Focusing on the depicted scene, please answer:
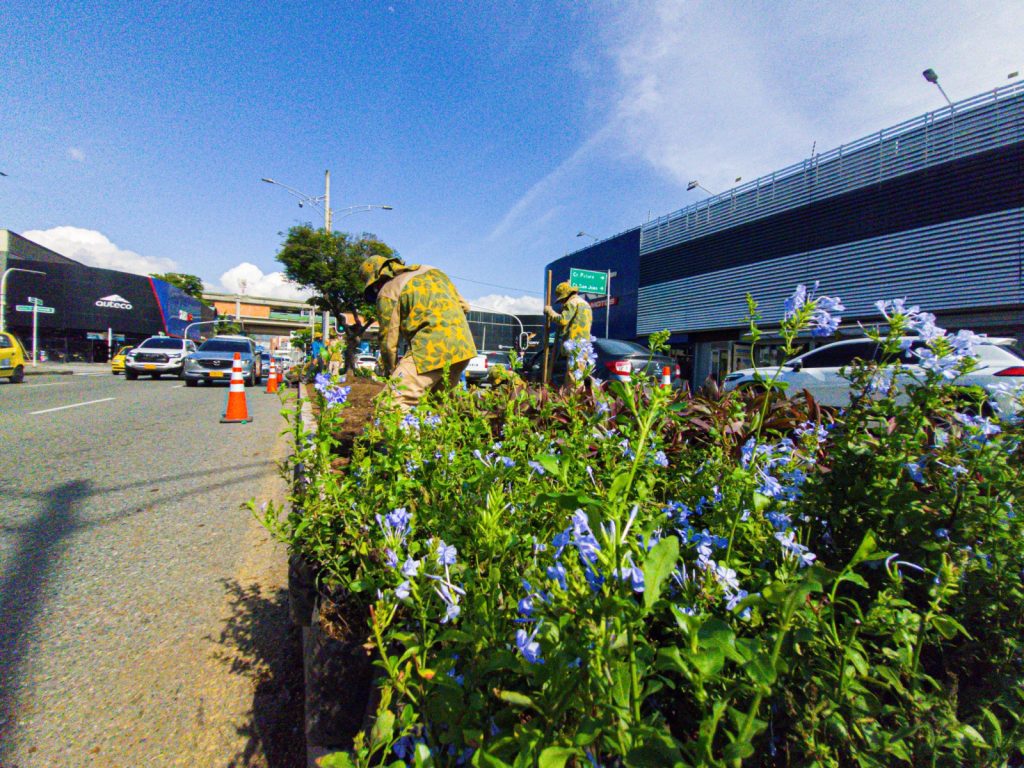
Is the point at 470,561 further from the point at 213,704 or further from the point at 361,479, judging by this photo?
the point at 213,704

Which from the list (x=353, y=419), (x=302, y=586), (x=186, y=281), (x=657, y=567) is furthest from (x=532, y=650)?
(x=186, y=281)

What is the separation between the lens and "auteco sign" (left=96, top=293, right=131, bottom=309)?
42656 mm

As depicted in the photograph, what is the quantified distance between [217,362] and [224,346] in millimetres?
1115

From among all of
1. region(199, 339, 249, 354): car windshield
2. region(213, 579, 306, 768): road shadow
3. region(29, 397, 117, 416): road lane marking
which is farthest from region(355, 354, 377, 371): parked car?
region(29, 397, 117, 416): road lane marking

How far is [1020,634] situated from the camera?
33.6 inches

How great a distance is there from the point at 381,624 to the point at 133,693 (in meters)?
1.55

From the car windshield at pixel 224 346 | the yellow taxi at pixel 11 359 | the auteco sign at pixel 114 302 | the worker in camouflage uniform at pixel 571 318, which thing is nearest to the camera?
the worker in camouflage uniform at pixel 571 318

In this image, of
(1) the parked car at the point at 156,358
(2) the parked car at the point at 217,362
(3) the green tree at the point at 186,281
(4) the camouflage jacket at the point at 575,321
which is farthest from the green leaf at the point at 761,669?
(3) the green tree at the point at 186,281

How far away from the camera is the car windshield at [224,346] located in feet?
54.5

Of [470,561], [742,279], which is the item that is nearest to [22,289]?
[742,279]

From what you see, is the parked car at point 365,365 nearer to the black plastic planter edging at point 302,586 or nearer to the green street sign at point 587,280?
the black plastic planter edging at point 302,586

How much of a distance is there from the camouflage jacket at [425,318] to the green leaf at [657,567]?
12.1 ft

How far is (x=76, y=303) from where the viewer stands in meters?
40.7

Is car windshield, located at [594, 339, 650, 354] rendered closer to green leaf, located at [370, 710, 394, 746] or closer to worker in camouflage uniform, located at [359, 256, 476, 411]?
worker in camouflage uniform, located at [359, 256, 476, 411]
